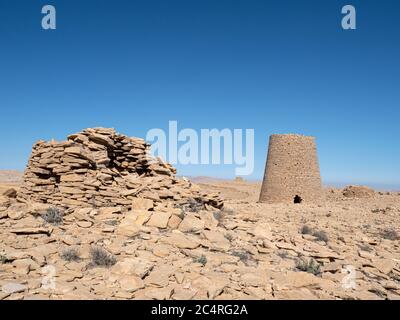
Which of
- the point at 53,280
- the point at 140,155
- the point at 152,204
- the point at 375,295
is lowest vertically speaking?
the point at 375,295

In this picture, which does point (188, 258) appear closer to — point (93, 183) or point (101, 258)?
point (101, 258)

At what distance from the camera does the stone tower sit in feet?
56.8

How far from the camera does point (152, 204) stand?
955cm

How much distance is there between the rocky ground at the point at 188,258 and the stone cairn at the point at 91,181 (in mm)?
611

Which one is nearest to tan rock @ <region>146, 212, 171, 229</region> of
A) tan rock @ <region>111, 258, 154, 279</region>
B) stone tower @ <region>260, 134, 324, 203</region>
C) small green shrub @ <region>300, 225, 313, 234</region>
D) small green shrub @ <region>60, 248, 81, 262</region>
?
tan rock @ <region>111, 258, 154, 279</region>

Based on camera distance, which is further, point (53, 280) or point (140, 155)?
point (140, 155)

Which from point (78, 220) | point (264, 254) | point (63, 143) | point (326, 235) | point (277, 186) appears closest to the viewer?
point (264, 254)

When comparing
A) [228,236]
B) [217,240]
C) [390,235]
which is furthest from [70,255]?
[390,235]

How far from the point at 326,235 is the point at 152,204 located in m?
4.99

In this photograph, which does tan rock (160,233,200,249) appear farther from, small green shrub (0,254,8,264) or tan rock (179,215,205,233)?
small green shrub (0,254,8,264)

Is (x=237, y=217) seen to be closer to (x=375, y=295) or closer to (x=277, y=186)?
(x=375, y=295)

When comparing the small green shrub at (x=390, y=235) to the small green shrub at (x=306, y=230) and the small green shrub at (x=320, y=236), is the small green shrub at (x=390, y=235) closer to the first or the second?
the small green shrub at (x=320, y=236)
